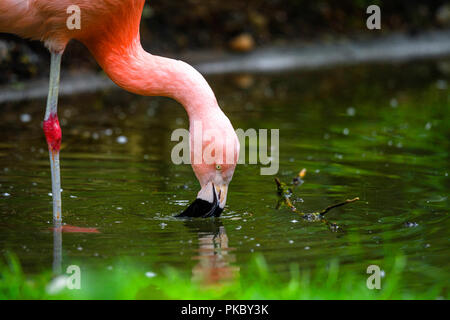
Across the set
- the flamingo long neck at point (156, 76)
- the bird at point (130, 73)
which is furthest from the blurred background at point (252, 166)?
the flamingo long neck at point (156, 76)

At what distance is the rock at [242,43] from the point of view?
596 inches

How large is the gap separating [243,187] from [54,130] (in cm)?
179

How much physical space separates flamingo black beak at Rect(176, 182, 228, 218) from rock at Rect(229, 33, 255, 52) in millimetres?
9586

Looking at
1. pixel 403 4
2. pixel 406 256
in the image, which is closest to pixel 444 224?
pixel 406 256

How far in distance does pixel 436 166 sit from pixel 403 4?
1083cm

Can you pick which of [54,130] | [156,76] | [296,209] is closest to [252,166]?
[296,209]

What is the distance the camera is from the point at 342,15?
17406mm

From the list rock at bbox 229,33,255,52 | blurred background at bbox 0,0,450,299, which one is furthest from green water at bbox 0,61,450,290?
rock at bbox 229,33,255,52

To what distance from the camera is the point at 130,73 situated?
6.11 metres

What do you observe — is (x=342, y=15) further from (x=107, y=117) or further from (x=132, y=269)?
(x=132, y=269)

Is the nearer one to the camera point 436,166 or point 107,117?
point 436,166

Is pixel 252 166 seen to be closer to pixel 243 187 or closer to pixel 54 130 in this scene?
pixel 243 187

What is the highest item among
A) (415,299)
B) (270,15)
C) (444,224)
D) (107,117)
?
(270,15)

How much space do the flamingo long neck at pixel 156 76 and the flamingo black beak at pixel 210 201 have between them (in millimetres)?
528
